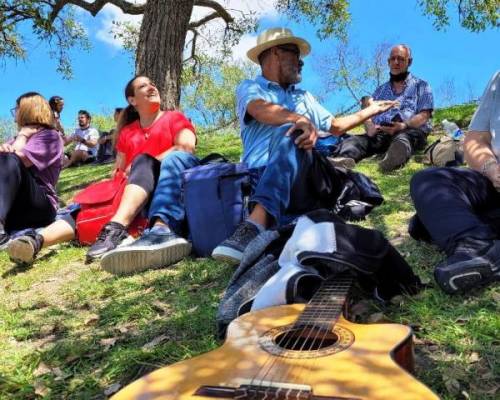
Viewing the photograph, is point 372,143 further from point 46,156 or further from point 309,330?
point 309,330

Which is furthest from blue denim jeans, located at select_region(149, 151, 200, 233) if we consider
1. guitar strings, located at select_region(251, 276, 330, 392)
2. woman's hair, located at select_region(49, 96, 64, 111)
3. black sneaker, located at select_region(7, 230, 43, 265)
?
woman's hair, located at select_region(49, 96, 64, 111)

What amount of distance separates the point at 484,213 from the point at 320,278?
105cm

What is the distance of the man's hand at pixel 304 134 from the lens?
3197mm

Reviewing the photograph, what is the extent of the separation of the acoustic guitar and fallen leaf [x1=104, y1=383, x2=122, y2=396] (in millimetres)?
557

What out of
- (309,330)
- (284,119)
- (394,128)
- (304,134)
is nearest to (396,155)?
(394,128)

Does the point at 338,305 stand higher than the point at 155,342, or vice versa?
the point at 338,305

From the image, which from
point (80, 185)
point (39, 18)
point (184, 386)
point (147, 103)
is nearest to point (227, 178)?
point (147, 103)

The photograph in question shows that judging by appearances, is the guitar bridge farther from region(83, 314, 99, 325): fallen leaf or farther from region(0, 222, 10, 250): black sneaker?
region(0, 222, 10, 250): black sneaker

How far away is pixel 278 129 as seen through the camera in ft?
10.7

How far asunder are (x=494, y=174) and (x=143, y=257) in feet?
6.84

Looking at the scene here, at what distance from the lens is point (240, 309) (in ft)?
7.20

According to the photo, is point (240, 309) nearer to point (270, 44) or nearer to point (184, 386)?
point (184, 386)

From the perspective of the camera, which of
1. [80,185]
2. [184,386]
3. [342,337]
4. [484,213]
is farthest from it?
[80,185]

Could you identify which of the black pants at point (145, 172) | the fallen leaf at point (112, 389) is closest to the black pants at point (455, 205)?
the fallen leaf at point (112, 389)
